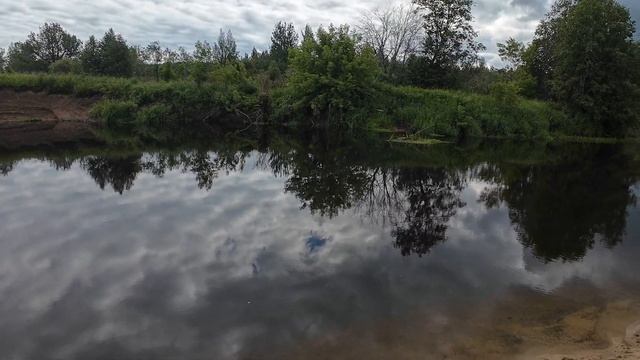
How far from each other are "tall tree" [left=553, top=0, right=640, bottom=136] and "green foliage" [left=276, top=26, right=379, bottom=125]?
1867 centimetres

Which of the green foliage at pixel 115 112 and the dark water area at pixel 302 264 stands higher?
the green foliage at pixel 115 112

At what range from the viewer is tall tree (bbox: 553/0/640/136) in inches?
1667

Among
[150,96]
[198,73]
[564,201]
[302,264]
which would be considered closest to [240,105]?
[198,73]

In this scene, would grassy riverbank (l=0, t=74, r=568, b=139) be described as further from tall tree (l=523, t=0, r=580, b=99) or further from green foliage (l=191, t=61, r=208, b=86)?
tall tree (l=523, t=0, r=580, b=99)

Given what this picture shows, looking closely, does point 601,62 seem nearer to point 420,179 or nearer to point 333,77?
point 333,77

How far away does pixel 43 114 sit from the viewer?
4100 centimetres

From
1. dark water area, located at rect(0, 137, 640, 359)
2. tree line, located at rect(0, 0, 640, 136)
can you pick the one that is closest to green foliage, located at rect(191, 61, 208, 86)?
tree line, located at rect(0, 0, 640, 136)

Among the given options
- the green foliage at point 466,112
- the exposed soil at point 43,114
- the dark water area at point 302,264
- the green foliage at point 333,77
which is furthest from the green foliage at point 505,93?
the exposed soil at point 43,114

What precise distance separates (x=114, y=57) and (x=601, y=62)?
54126 millimetres

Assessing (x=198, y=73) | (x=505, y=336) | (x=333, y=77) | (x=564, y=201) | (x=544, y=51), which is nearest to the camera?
(x=505, y=336)

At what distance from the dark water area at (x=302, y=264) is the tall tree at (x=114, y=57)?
45568 mm

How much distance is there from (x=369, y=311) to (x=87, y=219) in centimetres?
768

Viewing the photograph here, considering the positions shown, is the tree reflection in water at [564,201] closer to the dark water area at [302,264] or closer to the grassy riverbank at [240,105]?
the dark water area at [302,264]

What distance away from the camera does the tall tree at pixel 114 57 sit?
58.9 m
